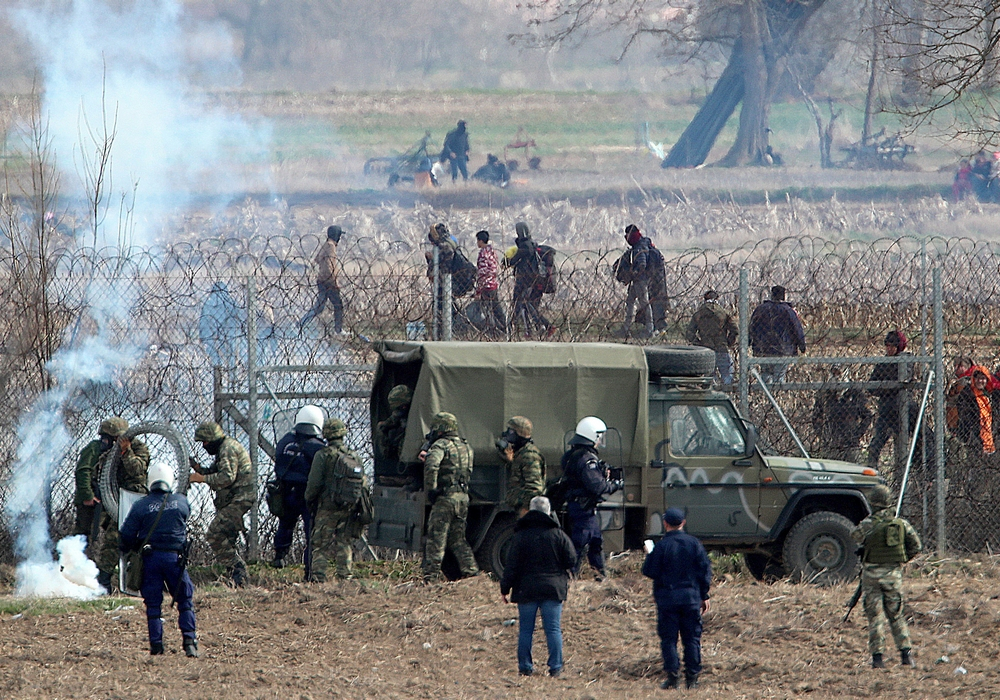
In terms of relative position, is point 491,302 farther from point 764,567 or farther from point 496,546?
point 764,567

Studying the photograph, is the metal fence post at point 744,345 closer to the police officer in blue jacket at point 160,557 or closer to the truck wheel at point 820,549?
the truck wheel at point 820,549

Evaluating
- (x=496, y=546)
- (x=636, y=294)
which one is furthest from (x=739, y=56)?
(x=496, y=546)

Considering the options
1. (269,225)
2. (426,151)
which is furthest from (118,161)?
(426,151)

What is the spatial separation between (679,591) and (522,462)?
218cm

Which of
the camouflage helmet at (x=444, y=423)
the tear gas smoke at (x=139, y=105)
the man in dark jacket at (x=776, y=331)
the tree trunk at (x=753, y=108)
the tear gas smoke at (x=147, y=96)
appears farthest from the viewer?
the tree trunk at (x=753, y=108)

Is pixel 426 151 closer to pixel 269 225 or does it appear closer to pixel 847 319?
pixel 269 225

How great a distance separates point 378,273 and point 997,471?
5.55 m

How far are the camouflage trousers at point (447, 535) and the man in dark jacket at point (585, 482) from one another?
789 mm

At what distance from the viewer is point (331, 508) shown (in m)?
9.97

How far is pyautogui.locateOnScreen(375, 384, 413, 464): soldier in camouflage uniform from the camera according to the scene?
1001 cm

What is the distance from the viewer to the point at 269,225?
33.8 meters

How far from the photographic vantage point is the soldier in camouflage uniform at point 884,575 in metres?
7.86

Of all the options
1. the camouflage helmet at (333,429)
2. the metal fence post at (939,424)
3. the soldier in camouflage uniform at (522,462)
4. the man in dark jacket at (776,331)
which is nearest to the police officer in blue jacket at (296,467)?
the camouflage helmet at (333,429)

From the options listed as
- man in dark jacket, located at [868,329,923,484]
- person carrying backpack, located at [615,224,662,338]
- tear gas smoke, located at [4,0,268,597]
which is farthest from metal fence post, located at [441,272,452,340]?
tear gas smoke, located at [4,0,268,597]
